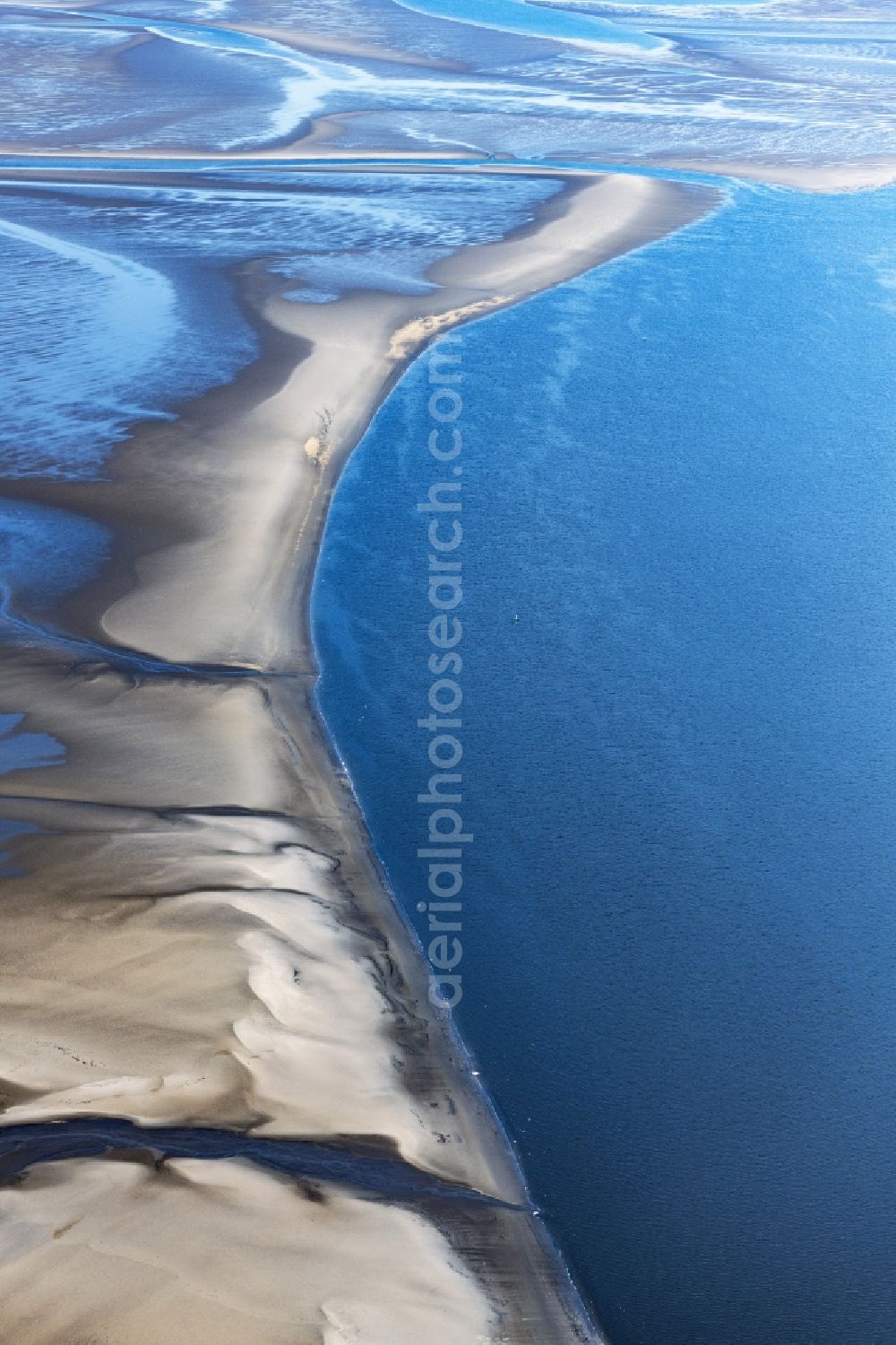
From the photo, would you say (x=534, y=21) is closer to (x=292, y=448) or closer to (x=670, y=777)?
(x=292, y=448)

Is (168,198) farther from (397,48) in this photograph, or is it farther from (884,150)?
(397,48)

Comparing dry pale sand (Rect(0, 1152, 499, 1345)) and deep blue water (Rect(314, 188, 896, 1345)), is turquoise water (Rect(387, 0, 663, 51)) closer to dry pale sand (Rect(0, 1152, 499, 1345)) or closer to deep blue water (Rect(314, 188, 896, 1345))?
deep blue water (Rect(314, 188, 896, 1345))

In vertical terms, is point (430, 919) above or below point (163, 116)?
below

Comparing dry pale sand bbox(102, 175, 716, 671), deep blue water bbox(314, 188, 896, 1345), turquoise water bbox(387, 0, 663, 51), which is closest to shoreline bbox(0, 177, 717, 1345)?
dry pale sand bbox(102, 175, 716, 671)

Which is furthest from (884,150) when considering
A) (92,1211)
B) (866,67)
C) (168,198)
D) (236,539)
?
(92,1211)

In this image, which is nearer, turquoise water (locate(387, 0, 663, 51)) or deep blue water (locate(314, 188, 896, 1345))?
deep blue water (locate(314, 188, 896, 1345))

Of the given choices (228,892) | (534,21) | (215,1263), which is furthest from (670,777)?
(534,21)

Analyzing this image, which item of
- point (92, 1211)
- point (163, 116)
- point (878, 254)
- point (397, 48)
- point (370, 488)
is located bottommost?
point (92, 1211)

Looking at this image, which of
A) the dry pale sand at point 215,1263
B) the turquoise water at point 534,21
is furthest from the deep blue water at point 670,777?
the turquoise water at point 534,21
